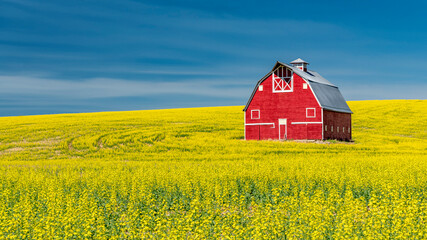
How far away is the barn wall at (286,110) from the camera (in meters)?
52.7

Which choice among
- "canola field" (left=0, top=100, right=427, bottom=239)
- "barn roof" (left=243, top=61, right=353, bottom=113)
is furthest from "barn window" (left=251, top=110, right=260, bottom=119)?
"canola field" (left=0, top=100, right=427, bottom=239)

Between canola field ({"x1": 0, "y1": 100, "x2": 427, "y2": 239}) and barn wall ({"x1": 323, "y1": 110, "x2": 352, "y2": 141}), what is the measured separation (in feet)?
7.14

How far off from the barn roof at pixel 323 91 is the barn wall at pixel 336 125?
2.08ft

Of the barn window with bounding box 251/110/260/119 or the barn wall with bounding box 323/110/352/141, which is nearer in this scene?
the barn wall with bounding box 323/110/352/141

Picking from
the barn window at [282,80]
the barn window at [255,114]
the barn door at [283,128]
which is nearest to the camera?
the barn door at [283,128]

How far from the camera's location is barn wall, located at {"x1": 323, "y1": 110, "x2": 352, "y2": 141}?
53.2 meters

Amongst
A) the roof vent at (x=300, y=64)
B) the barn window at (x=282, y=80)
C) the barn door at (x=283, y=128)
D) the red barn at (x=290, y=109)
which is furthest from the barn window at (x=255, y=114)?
the roof vent at (x=300, y=64)

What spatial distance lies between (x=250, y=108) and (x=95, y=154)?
1999 cm

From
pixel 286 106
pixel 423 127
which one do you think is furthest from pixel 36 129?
pixel 423 127

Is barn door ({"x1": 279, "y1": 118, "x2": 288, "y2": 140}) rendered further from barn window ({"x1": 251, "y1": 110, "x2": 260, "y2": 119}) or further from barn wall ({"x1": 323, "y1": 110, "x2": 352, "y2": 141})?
barn wall ({"x1": 323, "y1": 110, "x2": 352, "y2": 141})

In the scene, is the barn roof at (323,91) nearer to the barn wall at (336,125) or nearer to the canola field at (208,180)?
the barn wall at (336,125)

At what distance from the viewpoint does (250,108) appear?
56000 mm

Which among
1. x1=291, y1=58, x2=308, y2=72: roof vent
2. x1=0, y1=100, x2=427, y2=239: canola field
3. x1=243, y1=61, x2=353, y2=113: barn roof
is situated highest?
x1=291, y1=58, x2=308, y2=72: roof vent

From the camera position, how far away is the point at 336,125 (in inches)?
2199
